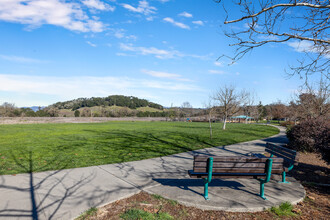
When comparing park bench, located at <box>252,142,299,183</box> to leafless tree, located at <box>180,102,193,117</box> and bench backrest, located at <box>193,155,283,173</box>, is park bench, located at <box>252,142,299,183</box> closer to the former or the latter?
bench backrest, located at <box>193,155,283,173</box>

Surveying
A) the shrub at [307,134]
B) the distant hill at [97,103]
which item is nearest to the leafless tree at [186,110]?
the distant hill at [97,103]

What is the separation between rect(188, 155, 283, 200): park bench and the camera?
3.82m

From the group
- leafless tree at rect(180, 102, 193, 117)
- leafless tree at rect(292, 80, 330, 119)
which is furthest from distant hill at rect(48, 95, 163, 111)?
leafless tree at rect(292, 80, 330, 119)

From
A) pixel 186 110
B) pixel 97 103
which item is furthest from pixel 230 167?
pixel 97 103

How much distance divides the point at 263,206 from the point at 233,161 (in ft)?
2.93

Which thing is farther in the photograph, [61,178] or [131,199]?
[61,178]

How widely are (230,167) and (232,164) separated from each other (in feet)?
0.24

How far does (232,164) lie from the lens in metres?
3.89

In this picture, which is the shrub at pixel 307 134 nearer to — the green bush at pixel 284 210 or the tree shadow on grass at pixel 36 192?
the green bush at pixel 284 210

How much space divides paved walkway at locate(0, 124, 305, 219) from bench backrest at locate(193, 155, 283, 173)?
1.75ft

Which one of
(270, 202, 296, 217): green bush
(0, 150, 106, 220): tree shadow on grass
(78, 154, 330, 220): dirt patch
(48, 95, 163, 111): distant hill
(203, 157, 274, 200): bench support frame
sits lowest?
(0, 150, 106, 220): tree shadow on grass

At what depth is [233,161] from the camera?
387 cm

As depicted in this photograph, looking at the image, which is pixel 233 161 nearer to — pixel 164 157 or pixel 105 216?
pixel 105 216

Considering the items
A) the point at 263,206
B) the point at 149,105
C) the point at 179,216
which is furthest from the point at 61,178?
the point at 149,105
